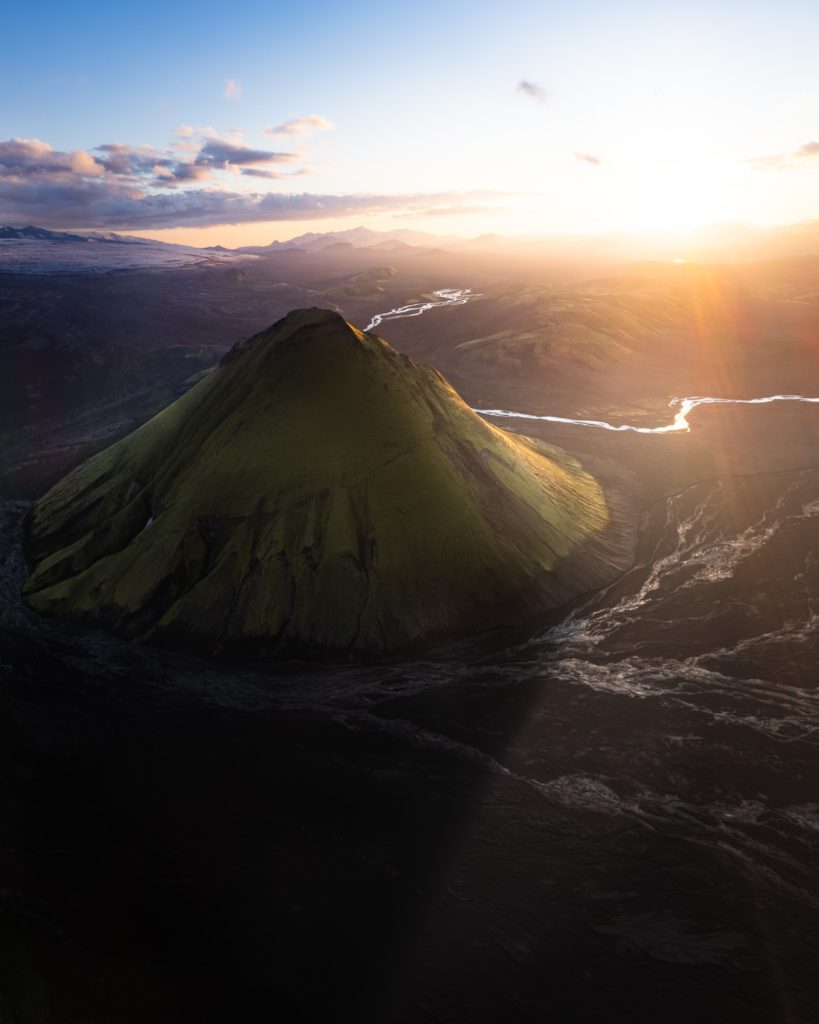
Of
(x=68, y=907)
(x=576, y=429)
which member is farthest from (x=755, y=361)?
(x=68, y=907)

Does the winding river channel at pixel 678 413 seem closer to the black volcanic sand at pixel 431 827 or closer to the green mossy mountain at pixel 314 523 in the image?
the green mossy mountain at pixel 314 523

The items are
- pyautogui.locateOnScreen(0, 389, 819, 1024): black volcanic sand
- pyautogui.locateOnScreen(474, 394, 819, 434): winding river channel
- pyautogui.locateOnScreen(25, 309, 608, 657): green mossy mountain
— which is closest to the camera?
pyautogui.locateOnScreen(0, 389, 819, 1024): black volcanic sand

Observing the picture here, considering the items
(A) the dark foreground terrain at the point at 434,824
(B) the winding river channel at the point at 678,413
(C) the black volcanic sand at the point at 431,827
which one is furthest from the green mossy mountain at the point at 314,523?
(B) the winding river channel at the point at 678,413

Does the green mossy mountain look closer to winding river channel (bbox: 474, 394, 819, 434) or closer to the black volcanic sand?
the black volcanic sand

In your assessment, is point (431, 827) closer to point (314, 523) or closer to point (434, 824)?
point (434, 824)

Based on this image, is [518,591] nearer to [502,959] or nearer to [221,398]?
[502,959]

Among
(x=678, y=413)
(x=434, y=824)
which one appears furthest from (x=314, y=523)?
(x=678, y=413)

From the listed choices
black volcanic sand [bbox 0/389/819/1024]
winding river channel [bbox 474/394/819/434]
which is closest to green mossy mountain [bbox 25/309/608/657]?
black volcanic sand [bbox 0/389/819/1024]
